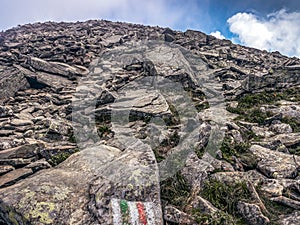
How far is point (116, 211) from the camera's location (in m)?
7.45

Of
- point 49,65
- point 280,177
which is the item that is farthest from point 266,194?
point 49,65

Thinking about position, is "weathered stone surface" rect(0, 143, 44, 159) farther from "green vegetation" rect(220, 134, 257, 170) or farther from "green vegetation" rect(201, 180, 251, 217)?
"green vegetation" rect(220, 134, 257, 170)

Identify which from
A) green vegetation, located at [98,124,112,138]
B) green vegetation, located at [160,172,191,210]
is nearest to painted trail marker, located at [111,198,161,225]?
green vegetation, located at [160,172,191,210]

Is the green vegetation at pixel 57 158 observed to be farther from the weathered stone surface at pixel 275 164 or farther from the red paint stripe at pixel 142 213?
the weathered stone surface at pixel 275 164

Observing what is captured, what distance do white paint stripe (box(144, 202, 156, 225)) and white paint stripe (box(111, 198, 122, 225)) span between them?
830mm

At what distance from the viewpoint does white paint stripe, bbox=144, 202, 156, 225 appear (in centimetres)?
752

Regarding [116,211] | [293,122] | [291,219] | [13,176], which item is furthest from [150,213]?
[293,122]

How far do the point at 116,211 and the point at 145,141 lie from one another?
19.5ft

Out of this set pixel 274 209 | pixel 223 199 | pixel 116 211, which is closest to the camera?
pixel 116 211

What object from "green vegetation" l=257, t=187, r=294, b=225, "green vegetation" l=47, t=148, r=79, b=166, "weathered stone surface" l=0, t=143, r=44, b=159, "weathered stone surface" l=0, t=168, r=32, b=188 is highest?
"weathered stone surface" l=0, t=143, r=44, b=159

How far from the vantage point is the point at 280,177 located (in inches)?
401

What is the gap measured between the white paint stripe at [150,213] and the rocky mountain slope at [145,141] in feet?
0.10

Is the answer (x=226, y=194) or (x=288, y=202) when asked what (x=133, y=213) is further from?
(x=288, y=202)

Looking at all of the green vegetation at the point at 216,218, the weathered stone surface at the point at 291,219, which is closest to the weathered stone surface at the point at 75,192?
the green vegetation at the point at 216,218
